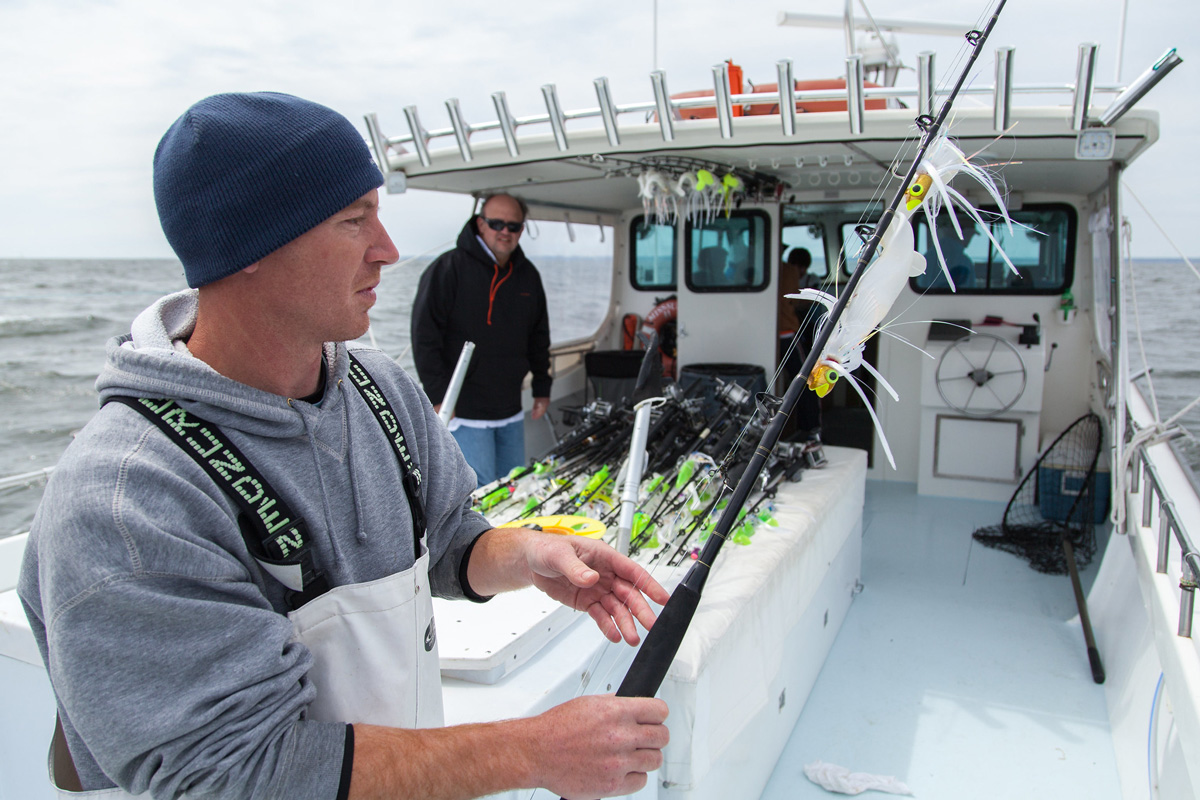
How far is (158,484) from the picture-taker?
85 centimetres

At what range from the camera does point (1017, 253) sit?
18.8 ft

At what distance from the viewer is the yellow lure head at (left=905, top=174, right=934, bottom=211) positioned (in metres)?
1.20

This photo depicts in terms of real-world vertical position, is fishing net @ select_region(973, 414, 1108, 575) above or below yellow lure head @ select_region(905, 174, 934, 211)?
below

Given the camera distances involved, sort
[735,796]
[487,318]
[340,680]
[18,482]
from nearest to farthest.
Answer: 1. [340,680]
2. [735,796]
3. [18,482]
4. [487,318]

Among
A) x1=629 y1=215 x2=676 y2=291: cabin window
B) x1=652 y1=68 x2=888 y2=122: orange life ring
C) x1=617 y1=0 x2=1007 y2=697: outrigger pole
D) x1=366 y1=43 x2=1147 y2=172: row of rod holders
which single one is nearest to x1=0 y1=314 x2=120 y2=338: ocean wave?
x1=629 y1=215 x2=676 y2=291: cabin window

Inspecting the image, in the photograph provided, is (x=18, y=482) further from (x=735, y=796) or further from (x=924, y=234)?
(x=924, y=234)

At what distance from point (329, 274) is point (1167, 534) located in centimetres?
263

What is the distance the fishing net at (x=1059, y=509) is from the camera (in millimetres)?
4586

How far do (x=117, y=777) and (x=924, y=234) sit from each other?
6.18m

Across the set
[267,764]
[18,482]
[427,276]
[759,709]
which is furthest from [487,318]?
[267,764]

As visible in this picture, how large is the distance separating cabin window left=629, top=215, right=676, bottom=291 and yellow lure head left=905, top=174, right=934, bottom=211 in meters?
5.69

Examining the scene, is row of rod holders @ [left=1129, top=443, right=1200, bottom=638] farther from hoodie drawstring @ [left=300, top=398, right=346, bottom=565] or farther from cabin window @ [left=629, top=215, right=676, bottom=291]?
cabin window @ [left=629, top=215, right=676, bottom=291]

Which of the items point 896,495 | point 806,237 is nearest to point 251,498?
point 896,495

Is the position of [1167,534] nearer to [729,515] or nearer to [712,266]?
[729,515]
